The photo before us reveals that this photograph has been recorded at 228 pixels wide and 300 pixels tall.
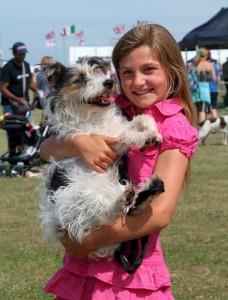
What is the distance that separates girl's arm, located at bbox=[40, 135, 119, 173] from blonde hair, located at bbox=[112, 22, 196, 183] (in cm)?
33

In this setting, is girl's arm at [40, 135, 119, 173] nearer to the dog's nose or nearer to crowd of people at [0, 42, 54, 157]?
the dog's nose

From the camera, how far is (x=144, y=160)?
9.43ft

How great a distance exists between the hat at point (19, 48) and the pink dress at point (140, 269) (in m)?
9.55

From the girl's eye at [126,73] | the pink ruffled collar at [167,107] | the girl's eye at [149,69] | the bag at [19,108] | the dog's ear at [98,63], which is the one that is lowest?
the bag at [19,108]

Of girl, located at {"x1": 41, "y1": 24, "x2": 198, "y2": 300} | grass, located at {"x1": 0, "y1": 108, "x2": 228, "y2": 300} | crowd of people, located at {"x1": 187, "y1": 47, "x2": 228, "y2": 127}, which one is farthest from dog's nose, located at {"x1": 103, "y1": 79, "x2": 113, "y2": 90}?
crowd of people, located at {"x1": 187, "y1": 47, "x2": 228, "y2": 127}

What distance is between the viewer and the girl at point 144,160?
2703 mm

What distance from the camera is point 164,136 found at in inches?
111

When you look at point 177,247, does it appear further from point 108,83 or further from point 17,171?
point 17,171

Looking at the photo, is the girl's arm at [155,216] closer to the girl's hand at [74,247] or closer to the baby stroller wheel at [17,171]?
the girl's hand at [74,247]

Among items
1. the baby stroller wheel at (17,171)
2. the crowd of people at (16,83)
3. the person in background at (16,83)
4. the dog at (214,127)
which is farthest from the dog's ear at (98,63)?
the dog at (214,127)

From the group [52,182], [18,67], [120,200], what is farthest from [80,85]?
[18,67]

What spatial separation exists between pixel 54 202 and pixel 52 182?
113 millimetres

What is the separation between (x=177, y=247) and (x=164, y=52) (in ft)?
13.6

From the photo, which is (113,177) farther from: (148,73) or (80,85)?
(80,85)
